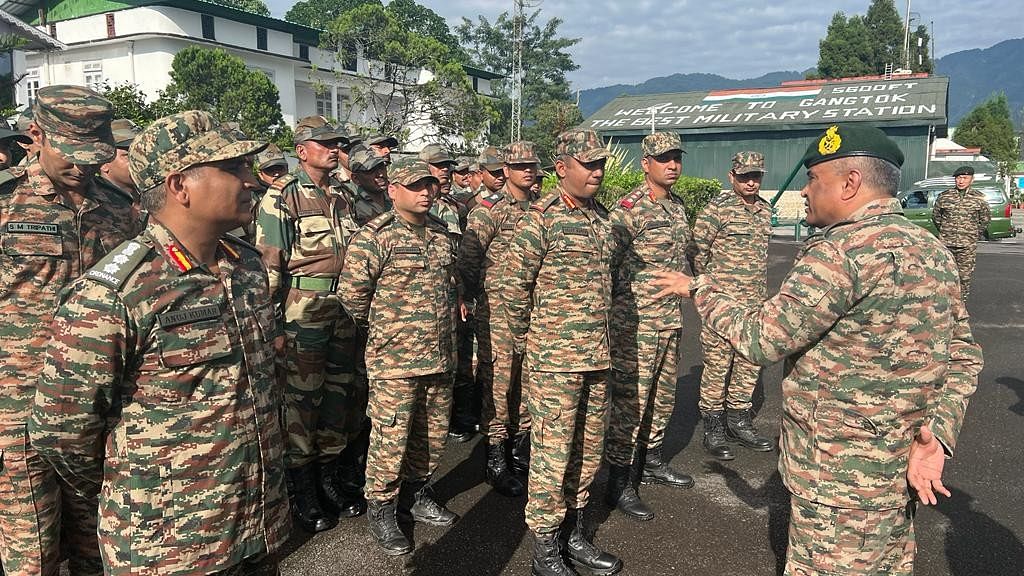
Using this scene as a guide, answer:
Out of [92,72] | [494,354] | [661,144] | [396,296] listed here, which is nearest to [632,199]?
[661,144]

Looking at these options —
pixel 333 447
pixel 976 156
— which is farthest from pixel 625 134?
pixel 333 447

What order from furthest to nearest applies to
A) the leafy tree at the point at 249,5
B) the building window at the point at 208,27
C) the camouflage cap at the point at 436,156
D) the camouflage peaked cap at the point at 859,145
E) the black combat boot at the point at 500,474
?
the leafy tree at the point at 249,5 < the building window at the point at 208,27 < the camouflage cap at the point at 436,156 < the black combat boot at the point at 500,474 < the camouflage peaked cap at the point at 859,145

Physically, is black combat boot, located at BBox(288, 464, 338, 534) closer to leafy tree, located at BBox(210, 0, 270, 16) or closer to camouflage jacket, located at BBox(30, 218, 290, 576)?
camouflage jacket, located at BBox(30, 218, 290, 576)

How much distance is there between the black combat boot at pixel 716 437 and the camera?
16.2 ft

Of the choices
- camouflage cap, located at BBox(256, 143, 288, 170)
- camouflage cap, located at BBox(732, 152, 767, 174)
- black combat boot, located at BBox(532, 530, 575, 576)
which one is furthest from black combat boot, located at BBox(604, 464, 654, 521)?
camouflage cap, located at BBox(256, 143, 288, 170)

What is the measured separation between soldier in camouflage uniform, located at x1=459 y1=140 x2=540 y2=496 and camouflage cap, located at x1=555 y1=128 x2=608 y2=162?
0.76 m

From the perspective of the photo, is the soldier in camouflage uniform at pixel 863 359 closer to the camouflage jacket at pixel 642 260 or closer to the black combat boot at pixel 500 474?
the camouflage jacket at pixel 642 260

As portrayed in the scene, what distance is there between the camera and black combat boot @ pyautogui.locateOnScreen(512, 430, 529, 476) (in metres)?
4.68

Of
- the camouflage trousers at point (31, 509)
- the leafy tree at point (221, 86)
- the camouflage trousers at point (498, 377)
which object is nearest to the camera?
the camouflage trousers at point (31, 509)

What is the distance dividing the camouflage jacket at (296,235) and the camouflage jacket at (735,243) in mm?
2873

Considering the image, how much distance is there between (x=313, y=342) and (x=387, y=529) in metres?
1.21

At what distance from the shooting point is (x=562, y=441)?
132 inches

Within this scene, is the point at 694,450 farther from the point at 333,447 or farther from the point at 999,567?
the point at 333,447

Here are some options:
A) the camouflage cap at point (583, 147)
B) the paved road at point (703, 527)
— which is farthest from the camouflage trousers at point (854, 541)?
the camouflage cap at point (583, 147)
